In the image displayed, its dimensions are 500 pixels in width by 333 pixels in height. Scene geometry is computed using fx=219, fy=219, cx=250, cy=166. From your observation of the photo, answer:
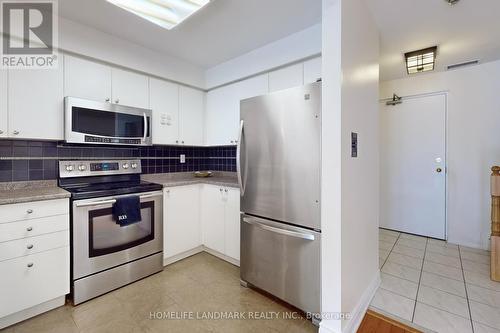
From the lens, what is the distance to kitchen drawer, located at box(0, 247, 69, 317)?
1.54 m

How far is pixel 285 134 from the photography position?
5.60ft

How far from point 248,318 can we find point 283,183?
1060mm

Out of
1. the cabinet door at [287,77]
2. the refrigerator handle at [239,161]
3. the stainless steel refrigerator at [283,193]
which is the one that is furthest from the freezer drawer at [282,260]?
the cabinet door at [287,77]

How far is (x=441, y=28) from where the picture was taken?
2.00 m

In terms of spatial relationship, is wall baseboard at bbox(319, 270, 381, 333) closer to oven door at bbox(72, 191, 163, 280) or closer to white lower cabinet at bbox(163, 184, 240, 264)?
white lower cabinet at bbox(163, 184, 240, 264)

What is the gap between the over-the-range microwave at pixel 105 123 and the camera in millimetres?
1970

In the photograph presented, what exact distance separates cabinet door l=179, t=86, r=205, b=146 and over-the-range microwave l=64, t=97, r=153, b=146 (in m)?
0.48

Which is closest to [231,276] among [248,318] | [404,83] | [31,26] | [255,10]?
[248,318]

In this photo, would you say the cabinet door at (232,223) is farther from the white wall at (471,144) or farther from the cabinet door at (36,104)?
the white wall at (471,144)

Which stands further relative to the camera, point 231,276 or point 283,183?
point 231,276

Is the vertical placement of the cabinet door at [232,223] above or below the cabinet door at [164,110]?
below

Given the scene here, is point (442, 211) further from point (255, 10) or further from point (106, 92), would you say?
point (106, 92)

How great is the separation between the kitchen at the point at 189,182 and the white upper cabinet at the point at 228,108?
0.04 meters

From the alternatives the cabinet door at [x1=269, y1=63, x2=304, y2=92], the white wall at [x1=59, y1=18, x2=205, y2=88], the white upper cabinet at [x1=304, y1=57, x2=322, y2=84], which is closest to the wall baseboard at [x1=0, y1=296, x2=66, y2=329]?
the white wall at [x1=59, y1=18, x2=205, y2=88]
